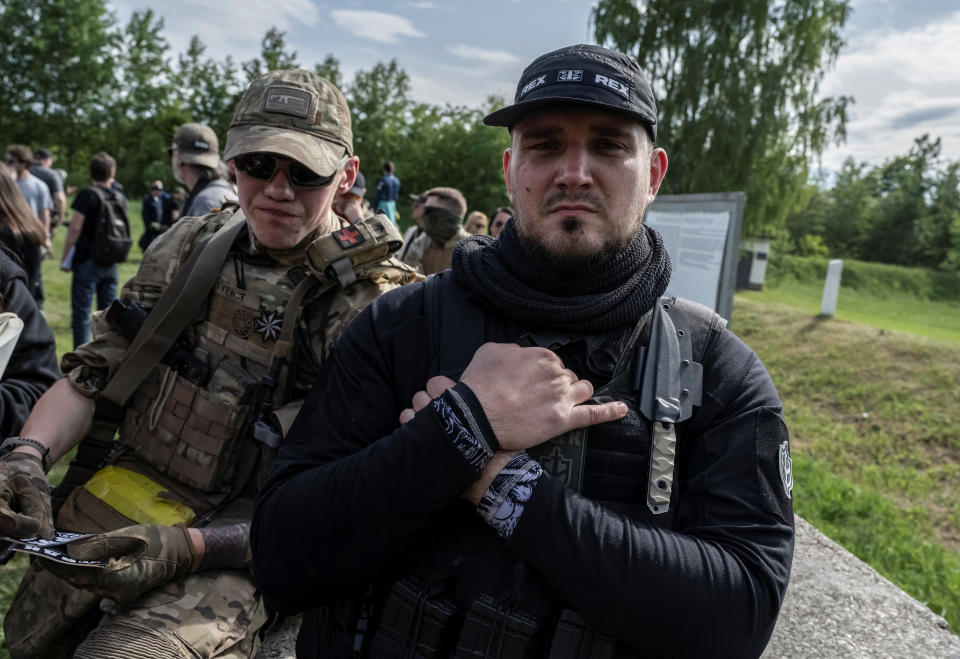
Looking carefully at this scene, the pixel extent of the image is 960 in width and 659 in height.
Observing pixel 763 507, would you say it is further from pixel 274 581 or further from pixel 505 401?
pixel 274 581

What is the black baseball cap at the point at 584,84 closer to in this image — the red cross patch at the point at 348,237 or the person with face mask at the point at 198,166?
the red cross patch at the point at 348,237

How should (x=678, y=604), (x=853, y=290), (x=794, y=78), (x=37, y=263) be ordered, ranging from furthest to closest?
(x=853, y=290) < (x=794, y=78) < (x=37, y=263) < (x=678, y=604)

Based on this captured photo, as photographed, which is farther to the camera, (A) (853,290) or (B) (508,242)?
(A) (853,290)

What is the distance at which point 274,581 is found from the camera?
53.2 inches

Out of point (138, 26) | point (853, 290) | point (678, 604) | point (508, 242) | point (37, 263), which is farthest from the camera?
point (138, 26)

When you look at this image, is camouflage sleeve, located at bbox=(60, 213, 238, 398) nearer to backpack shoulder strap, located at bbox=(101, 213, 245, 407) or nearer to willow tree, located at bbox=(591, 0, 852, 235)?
backpack shoulder strap, located at bbox=(101, 213, 245, 407)

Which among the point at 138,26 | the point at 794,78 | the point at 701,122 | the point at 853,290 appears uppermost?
the point at 138,26

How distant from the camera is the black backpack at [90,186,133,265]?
6.82 m

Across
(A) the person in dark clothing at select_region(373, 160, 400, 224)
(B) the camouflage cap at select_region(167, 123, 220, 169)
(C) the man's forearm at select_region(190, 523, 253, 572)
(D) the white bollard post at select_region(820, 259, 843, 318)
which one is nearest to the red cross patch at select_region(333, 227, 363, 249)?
(C) the man's forearm at select_region(190, 523, 253, 572)

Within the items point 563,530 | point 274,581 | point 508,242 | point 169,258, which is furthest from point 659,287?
point 169,258

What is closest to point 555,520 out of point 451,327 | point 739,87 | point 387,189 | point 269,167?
Result: point 451,327

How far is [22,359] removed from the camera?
2.37 meters

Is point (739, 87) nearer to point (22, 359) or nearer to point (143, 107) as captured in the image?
point (22, 359)

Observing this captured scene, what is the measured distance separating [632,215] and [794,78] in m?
19.6
